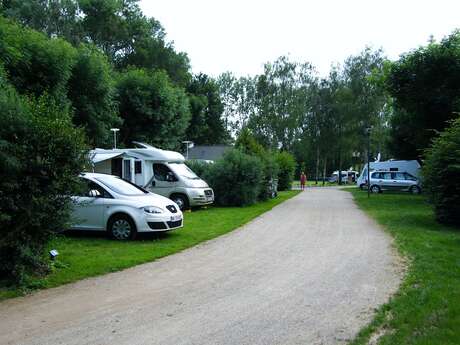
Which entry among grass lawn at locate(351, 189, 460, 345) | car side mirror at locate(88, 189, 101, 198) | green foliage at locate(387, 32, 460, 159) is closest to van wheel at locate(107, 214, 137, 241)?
car side mirror at locate(88, 189, 101, 198)

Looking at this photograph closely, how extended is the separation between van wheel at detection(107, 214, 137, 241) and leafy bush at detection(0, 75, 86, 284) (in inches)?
146

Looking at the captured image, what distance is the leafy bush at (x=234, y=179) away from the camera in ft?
72.5

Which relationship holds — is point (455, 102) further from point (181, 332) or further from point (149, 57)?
point (149, 57)

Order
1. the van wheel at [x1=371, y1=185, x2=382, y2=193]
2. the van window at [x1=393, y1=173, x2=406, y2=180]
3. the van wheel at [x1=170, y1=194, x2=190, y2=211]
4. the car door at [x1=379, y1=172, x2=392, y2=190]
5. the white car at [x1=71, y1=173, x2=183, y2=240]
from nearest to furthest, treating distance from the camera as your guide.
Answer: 1. the white car at [x1=71, y1=173, x2=183, y2=240]
2. the van wheel at [x1=170, y1=194, x2=190, y2=211]
3. the van window at [x1=393, y1=173, x2=406, y2=180]
4. the car door at [x1=379, y1=172, x2=392, y2=190]
5. the van wheel at [x1=371, y1=185, x2=382, y2=193]

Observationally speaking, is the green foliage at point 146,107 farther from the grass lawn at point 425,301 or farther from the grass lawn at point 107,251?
the grass lawn at point 425,301

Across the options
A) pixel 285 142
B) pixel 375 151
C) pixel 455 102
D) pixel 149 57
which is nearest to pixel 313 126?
pixel 285 142

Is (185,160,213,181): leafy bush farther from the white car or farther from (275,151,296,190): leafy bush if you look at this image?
(275,151,296,190): leafy bush

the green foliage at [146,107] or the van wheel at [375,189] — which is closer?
the green foliage at [146,107]

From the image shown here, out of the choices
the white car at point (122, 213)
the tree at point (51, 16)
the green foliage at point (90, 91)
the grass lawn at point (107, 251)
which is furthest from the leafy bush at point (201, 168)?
the tree at point (51, 16)

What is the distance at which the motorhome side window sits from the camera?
19.4 meters

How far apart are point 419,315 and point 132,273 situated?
14.8 feet

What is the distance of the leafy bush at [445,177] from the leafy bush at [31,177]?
1064 cm

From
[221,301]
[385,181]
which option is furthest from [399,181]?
[221,301]

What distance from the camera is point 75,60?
22.4m
